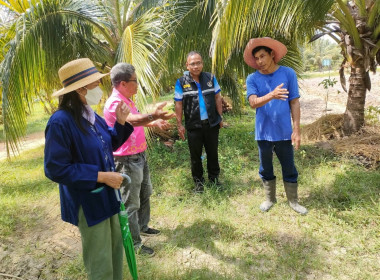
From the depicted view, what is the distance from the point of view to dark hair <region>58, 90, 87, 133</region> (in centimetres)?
165

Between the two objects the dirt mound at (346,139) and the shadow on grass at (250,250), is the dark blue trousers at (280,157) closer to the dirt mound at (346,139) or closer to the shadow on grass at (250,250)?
the shadow on grass at (250,250)

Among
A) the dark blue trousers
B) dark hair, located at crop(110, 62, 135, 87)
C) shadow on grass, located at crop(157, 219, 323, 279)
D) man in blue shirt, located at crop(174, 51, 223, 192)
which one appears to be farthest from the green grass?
dark hair, located at crop(110, 62, 135, 87)

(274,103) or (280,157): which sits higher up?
(274,103)

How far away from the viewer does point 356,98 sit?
4660 mm

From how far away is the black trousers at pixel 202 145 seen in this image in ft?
11.7

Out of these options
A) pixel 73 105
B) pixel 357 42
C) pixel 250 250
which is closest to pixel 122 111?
pixel 73 105

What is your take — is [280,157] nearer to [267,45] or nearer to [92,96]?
[267,45]

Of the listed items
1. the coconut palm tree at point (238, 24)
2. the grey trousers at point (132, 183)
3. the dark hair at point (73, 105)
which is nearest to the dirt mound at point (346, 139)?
the coconut palm tree at point (238, 24)

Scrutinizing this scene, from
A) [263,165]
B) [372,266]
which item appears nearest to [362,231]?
[372,266]

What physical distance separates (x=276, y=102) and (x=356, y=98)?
2.54m

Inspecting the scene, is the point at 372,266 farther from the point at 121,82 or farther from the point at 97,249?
the point at 121,82

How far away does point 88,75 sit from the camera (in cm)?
171

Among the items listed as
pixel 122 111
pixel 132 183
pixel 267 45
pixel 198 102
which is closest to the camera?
pixel 122 111

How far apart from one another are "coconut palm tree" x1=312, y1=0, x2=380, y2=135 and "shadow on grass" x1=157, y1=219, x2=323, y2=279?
2.99 meters
